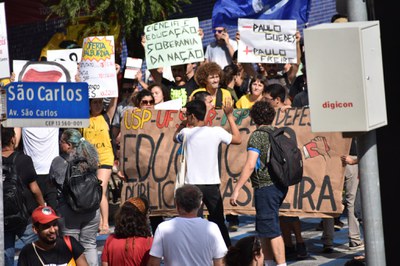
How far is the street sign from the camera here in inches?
316

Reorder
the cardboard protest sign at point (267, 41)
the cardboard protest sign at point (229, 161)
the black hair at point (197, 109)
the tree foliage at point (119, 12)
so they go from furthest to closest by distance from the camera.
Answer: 1. the tree foliage at point (119, 12)
2. the cardboard protest sign at point (267, 41)
3. the cardboard protest sign at point (229, 161)
4. the black hair at point (197, 109)

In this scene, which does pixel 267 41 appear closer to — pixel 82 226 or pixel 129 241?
pixel 82 226

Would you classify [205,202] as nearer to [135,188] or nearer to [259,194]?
[259,194]

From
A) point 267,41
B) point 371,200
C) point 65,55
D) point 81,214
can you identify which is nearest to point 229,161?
point 267,41

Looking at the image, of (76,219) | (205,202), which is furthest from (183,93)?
(76,219)

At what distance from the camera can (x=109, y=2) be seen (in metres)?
18.5

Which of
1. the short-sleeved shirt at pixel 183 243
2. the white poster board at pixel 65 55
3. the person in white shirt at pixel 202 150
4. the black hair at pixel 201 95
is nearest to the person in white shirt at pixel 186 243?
the short-sleeved shirt at pixel 183 243

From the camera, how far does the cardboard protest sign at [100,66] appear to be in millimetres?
14297

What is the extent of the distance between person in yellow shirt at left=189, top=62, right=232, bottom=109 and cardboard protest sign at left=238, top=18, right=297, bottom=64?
3.84ft

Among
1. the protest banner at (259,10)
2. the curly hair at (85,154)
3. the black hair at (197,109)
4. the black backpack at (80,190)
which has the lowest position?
the black backpack at (80,190)

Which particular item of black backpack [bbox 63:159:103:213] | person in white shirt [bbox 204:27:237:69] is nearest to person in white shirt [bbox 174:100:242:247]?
black backpack [bbox 63:159:103:213]

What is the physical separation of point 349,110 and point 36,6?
18.2 m

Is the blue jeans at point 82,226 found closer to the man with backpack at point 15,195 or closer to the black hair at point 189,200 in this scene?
the man with backpack at point 15,195

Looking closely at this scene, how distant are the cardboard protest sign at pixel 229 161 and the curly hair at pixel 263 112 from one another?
174 centimetres
